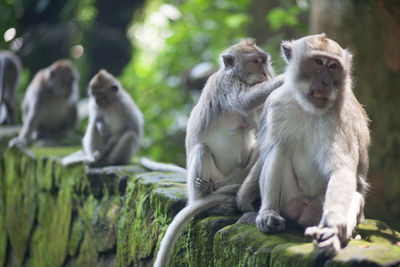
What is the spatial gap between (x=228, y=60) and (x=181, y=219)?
4.95ft

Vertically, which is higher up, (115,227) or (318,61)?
(318,61)

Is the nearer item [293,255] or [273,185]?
[293,255]

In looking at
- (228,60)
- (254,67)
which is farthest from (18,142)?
(254,67)

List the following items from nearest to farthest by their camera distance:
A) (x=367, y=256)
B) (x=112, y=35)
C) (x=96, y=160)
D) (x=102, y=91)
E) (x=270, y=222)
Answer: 1. (x=367, y=256)
2. (x=270, y=222)
3. (x=96, y=160)
4. (x=102, y=91)
5. (x=112, y=35)

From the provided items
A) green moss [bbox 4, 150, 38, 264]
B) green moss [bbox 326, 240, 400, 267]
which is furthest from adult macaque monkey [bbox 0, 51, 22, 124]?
green moss [bbox 326, 240, 400, 267]

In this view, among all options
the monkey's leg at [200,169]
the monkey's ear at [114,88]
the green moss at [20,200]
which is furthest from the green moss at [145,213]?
the green moss at [20,200]

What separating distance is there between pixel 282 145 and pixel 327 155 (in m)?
0.30

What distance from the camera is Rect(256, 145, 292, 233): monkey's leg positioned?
10.0 feet

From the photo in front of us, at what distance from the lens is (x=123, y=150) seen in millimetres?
6180

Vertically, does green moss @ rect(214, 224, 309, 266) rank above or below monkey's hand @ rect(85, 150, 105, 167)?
below

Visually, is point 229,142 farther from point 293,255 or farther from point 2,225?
point 2,225

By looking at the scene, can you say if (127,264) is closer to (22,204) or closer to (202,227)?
(202,227)

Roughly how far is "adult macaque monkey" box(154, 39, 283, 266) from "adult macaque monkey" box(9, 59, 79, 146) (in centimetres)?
471

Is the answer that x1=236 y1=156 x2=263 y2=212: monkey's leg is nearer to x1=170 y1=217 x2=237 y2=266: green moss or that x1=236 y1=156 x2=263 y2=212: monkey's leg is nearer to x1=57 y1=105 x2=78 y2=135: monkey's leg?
x1=170 y1=217 x2=237 y2=266: green moss
